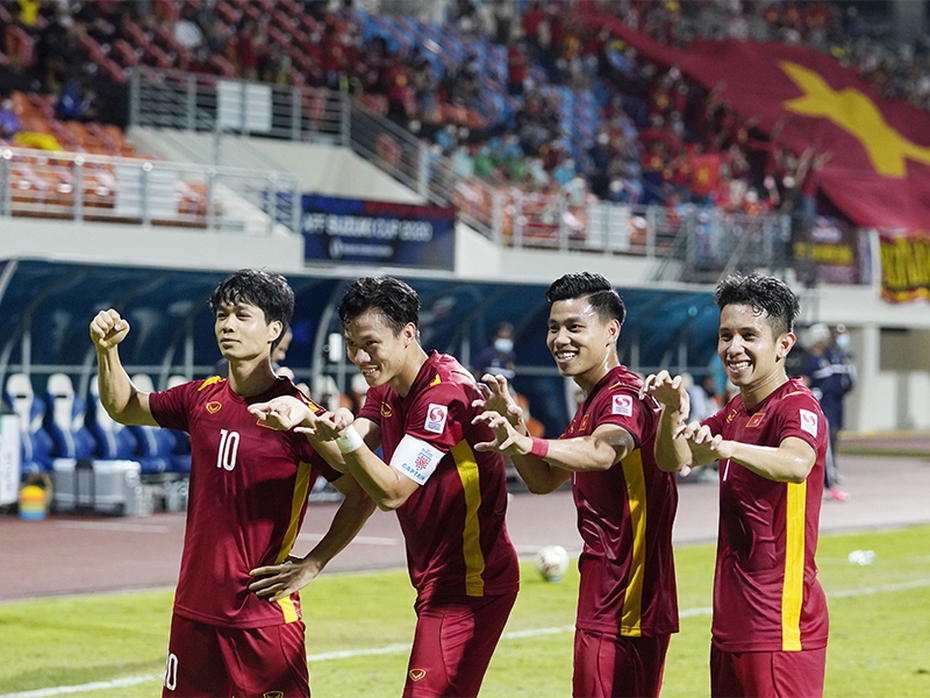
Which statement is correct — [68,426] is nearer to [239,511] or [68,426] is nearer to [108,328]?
[108,328]

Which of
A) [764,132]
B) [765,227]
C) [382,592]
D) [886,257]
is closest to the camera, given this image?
[382,592]

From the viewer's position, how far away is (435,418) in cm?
517

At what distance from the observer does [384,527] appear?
55.1 ft

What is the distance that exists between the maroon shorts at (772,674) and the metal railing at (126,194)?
53.2ft

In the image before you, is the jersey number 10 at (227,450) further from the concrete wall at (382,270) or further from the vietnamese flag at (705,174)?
the vietnamese flag at (705,174)

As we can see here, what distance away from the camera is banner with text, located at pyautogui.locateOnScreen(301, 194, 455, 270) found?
2244cm

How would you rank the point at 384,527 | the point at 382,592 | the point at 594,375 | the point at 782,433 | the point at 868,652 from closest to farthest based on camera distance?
the point at 782,433
the point at 594,375
the point at 868,652
the point at 382,592
the point at 384,527

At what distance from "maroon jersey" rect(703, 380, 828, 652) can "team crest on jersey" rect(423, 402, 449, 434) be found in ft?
3.21

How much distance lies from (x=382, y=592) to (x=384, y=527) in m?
4.68

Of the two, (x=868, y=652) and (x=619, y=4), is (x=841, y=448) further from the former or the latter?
(x=868, y=652)

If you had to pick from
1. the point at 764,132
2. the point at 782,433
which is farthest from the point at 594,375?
the point at 764,132

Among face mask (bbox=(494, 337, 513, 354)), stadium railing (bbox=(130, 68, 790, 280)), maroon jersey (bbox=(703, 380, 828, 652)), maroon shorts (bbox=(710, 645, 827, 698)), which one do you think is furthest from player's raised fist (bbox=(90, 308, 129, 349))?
stadium railing (bbox=(130, 68, 790, 280))

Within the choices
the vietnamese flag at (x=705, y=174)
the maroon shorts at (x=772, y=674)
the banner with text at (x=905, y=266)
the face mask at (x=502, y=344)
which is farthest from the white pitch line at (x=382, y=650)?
the vietnamese flag at (x=705, y=174)

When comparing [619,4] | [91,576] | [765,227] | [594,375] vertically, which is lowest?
[91,576]
